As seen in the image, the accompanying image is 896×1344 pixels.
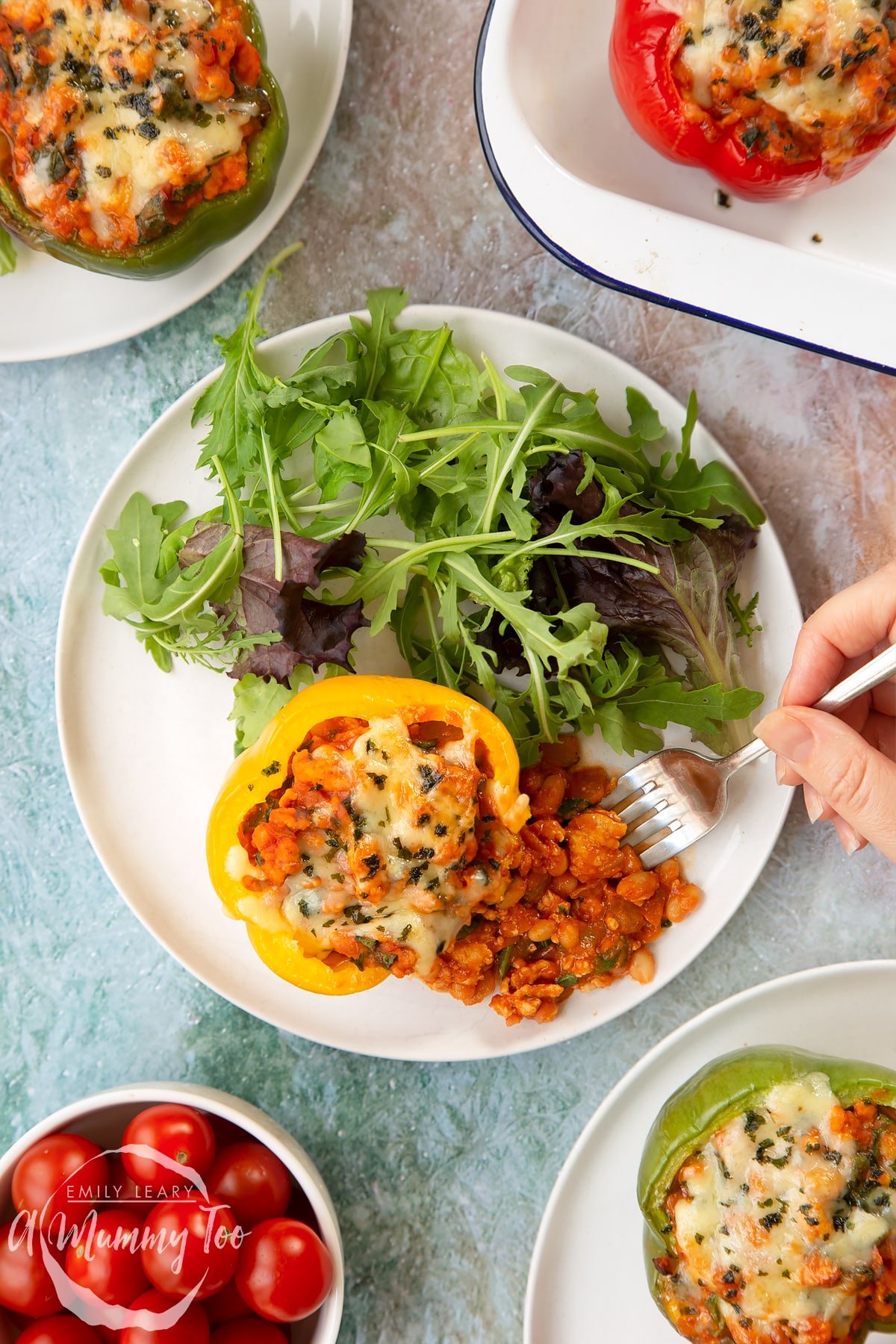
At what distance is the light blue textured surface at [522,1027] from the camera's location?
2.09 metres

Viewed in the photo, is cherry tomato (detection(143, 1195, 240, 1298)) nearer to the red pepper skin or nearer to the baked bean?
the baked bean

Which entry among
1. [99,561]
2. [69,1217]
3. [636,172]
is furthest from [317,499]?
[69,1217]

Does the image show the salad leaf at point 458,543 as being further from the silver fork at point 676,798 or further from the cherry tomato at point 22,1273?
the cherry tomato at point 22,1273

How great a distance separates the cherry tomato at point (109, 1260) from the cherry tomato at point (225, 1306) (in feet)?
0.46

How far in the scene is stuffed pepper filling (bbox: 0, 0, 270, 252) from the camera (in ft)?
5.77

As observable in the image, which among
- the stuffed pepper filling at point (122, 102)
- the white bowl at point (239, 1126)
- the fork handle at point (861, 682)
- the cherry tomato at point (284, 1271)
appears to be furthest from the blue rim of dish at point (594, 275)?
the cherry tomato at point (284, 1271)

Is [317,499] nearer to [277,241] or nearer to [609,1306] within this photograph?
[277,241]

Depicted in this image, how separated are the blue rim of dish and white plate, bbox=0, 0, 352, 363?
0.30 meters

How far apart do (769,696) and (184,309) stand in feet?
4.48

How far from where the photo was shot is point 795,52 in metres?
1.67

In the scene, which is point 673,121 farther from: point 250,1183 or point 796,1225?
point 250,1183

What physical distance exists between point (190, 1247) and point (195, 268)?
178 cm

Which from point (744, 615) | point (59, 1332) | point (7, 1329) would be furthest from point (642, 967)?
point (7, 1329)

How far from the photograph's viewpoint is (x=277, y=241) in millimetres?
2115
